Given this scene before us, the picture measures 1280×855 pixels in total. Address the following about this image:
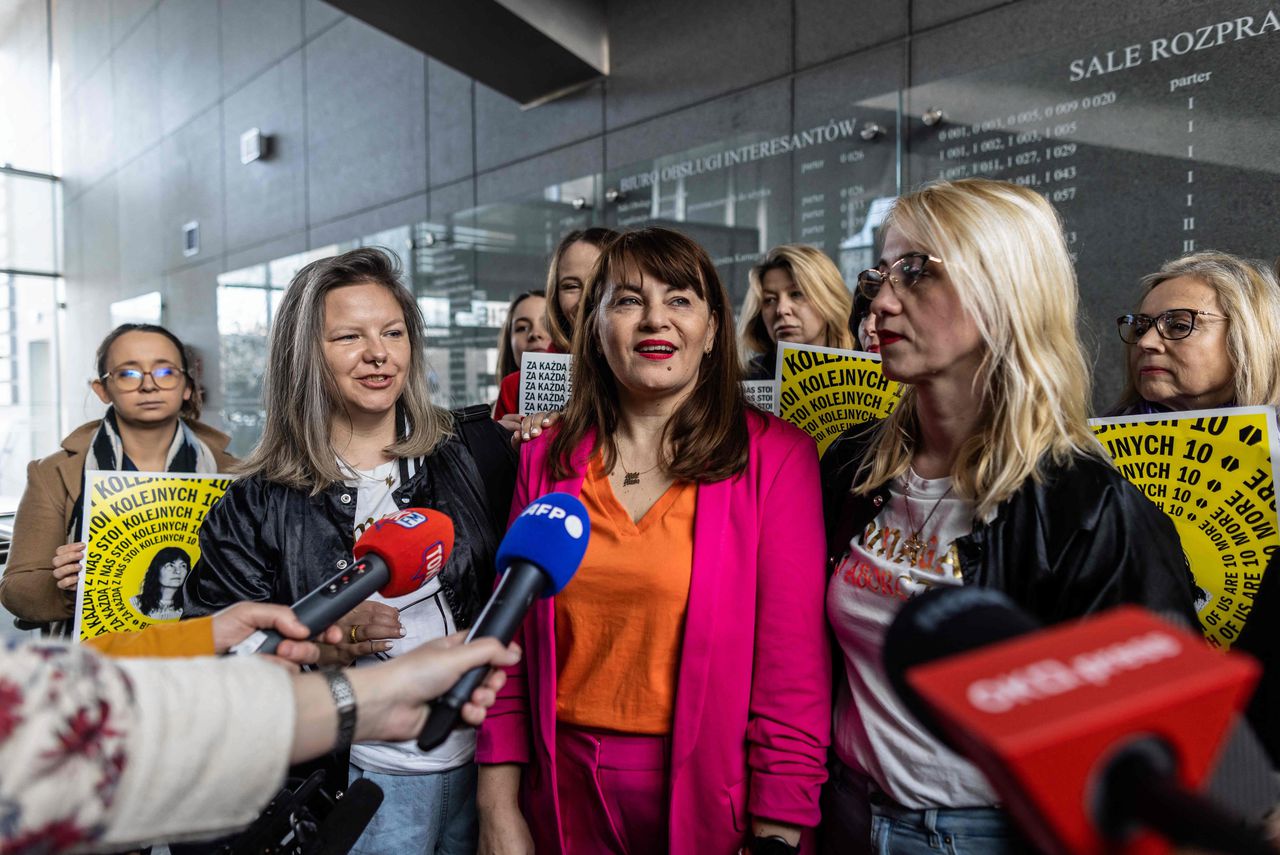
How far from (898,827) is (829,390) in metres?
1.06

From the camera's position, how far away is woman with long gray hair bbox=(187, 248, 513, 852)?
165cm

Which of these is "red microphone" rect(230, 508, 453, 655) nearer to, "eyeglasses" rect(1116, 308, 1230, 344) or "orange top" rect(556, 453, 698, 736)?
"orange top" rect(556, 453, 698, 736)

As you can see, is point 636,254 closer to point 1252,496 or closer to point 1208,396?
point 1252,496

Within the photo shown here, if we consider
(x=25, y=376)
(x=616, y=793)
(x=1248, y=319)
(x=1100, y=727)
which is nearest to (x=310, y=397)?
(x=616, y=793)

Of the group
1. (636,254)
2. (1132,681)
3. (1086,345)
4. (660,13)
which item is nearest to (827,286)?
(1086,345)

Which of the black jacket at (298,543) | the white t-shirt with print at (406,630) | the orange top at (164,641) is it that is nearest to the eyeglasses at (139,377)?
the black jacket at (298,543)

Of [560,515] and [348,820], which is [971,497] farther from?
[348,820]

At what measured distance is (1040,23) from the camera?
286 centimetres

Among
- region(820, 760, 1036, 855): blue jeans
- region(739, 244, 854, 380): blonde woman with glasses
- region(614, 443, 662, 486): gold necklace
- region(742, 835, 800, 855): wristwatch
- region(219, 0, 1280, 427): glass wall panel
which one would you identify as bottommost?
region(742, 835, 800, 855): wristwatch

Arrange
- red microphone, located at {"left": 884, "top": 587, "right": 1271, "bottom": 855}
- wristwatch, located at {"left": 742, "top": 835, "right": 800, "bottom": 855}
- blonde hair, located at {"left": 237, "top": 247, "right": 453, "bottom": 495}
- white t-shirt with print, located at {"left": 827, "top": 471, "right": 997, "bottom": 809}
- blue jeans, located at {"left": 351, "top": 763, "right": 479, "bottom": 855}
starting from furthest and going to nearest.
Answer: blonde hair, located at {"left": 237, "top": 247, "right": 453, "bottom": 495}
blue jeans, located at {"left": 351, "top": 763, "right": 479, "bottom": 855}
wristwatch, located at {"left": 742, "top": 835, "right": 800, "bottom": 855}
white t-shirt with print, located at {"left": 827, "top": 471, "right": 997, "bottom": 809}
red microphone, located at {"left": 884, "top": 587, "right": 1271, "bottom": 855}

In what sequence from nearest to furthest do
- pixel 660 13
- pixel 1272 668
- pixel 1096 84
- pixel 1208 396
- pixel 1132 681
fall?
pixel 1132 681 < pixel 1272 668 < pixel 1208 396 < pixel 1096 84 < pixel 660 13

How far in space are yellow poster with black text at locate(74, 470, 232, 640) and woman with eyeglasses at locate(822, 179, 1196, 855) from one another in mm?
1616

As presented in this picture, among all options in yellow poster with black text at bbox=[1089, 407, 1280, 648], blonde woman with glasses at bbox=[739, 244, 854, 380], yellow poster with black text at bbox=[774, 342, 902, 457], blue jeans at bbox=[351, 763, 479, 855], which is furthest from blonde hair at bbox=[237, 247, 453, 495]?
yellow poster with black text at bbox=[1089, 407, 1280, 648]

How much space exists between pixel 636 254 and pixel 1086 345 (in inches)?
74.8
